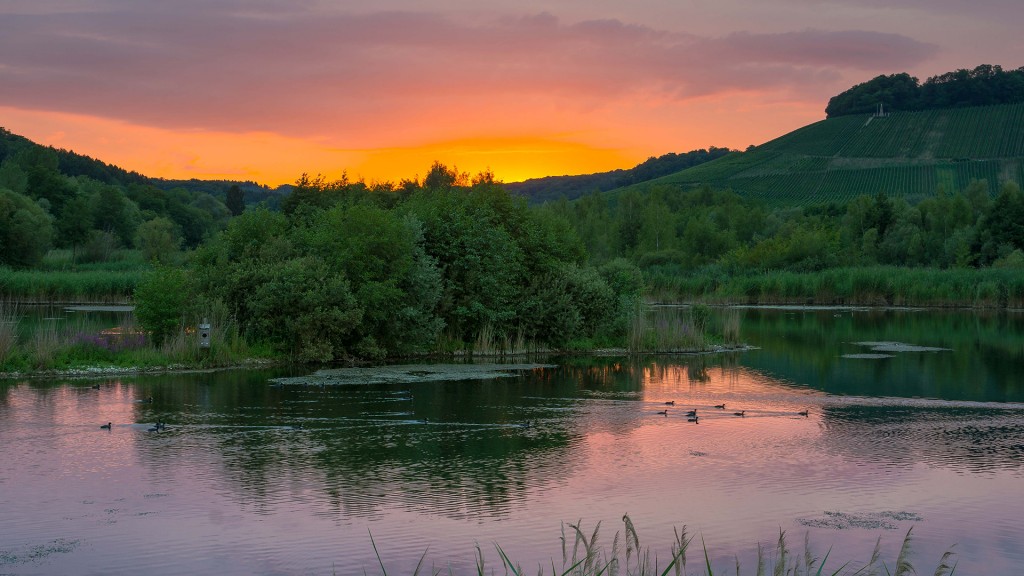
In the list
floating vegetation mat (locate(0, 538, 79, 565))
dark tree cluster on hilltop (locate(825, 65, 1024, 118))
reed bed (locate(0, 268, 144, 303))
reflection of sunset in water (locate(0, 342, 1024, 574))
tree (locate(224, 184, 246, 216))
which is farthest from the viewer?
tree (locate(224, 184, 246, 216))

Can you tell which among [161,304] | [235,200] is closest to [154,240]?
[161,304]

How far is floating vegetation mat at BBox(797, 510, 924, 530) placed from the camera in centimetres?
1479

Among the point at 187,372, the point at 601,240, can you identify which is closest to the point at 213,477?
the point at 187,372

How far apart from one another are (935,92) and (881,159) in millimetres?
29393

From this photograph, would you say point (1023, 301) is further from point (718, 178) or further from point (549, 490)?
point (718, 178)

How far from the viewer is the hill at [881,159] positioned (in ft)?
457

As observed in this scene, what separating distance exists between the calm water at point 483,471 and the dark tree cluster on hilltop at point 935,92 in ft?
500

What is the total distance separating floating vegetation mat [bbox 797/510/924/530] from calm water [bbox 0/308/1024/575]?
0.06 meters

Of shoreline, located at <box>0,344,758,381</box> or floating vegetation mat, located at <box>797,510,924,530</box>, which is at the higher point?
shoreline, located at <box>0,344,758,381</box>

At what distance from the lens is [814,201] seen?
5492 inches

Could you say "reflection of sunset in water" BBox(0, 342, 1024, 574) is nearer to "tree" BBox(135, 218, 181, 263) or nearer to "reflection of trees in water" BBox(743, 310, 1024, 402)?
"reflection of trees in water" BBox(743, 310, 1024, 402)

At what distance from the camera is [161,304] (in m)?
33.2

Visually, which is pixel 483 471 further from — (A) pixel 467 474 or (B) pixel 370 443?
(B) pixel 370 443

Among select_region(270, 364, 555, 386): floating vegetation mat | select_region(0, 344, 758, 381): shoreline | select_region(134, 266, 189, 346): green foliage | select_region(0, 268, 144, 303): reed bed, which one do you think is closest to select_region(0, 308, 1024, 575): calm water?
select_region(270, 364, 555, 386): floating vegetation mat
